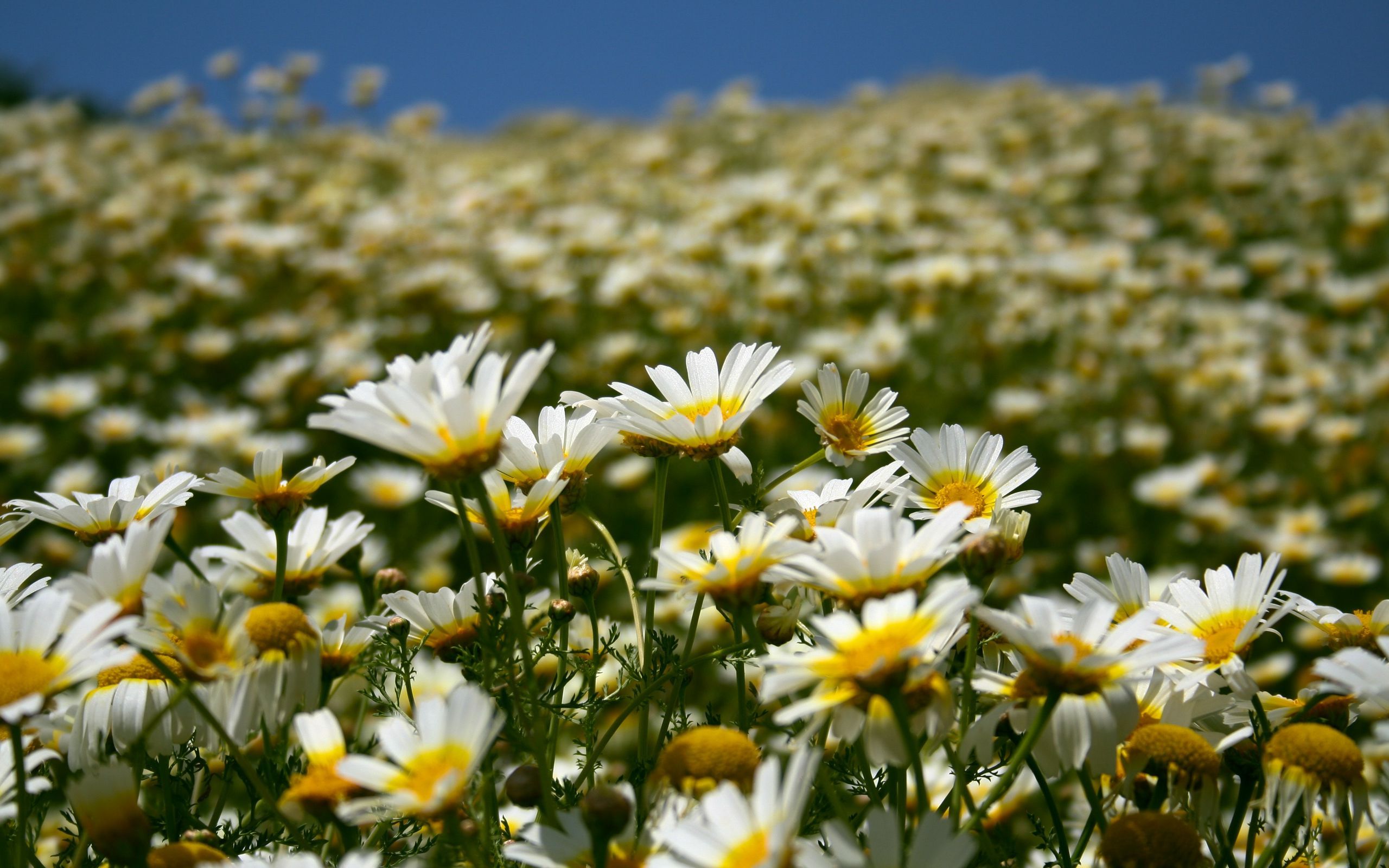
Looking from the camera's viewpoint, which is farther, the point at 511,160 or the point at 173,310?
the point at 511,160

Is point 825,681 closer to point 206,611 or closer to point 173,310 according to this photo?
point 206,611

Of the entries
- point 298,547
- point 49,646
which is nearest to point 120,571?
point 49,646

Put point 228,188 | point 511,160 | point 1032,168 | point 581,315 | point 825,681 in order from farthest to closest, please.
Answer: point 511,160 < point 1032,168 < point 228,188 < point 581,315 < point 825,681

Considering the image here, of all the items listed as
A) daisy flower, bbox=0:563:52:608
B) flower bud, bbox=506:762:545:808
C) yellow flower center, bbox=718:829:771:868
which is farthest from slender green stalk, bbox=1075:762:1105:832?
daisy flower, bbox=0:563:52:608

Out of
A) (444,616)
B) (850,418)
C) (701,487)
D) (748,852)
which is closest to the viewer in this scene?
(748,852)

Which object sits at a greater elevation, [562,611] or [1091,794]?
[562,611]

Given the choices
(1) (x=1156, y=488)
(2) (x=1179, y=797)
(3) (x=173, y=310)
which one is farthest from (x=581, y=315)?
Result: (2) (x=1179, y=797)

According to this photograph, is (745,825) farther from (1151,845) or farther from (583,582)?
(583,582)
